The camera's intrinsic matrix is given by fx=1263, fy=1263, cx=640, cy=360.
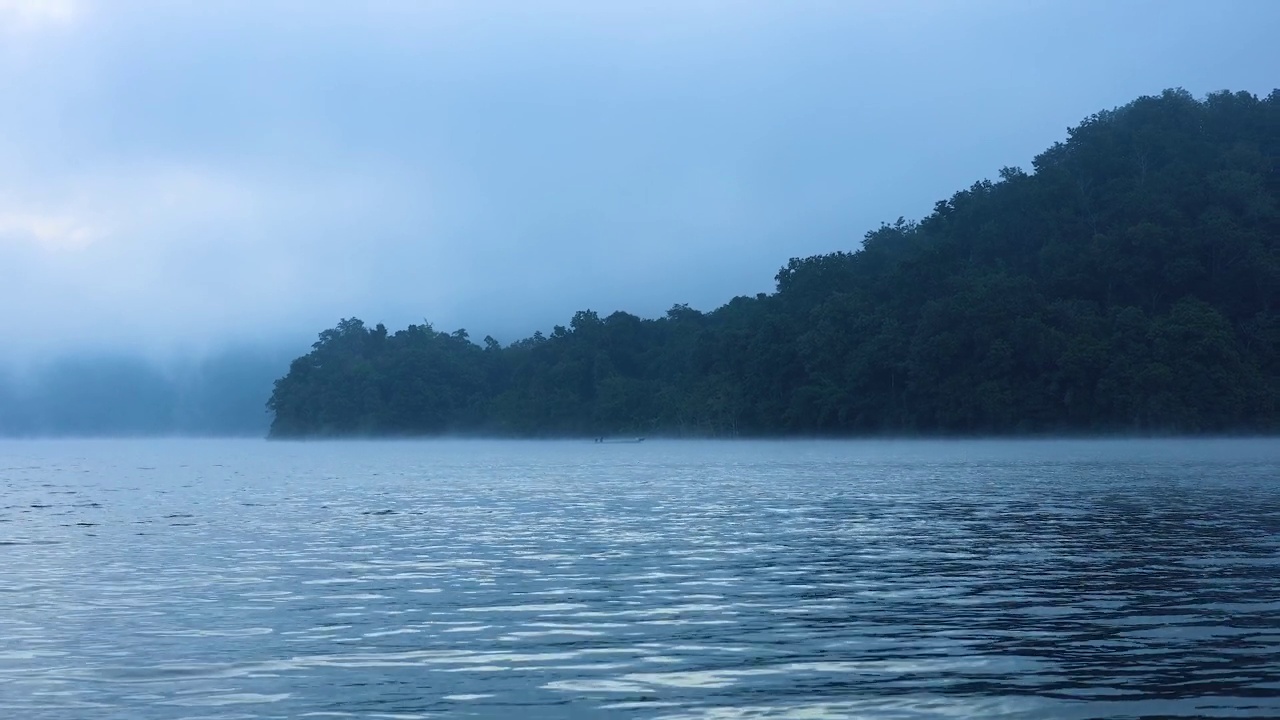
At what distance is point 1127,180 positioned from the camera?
128000 millimetres

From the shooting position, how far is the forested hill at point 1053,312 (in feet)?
344

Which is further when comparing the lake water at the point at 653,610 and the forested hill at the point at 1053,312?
the forested hill at the point at 1053,312

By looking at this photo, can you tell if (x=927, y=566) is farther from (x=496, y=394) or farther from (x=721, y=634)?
(x=496, y=394)

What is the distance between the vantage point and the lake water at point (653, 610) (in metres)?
12.2

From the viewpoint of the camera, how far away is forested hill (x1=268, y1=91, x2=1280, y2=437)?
105 m

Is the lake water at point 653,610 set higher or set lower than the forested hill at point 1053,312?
lower

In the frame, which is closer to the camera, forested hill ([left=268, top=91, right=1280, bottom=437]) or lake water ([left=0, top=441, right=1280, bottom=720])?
lake water ([left=0, top=441, right=1280, bottom=720])

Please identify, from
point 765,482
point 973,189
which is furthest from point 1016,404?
point 765,482

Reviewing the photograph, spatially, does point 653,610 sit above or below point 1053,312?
below

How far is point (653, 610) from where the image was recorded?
17.1m

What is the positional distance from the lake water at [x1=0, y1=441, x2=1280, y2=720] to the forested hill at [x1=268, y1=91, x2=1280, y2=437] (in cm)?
7271

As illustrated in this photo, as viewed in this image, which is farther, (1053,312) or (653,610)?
(1053,312)

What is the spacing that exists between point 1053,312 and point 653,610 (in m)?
101

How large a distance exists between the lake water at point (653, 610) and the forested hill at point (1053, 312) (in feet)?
239
